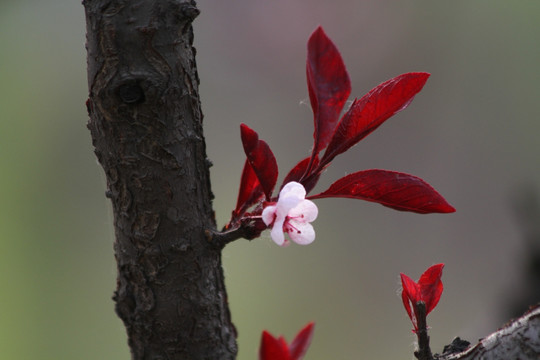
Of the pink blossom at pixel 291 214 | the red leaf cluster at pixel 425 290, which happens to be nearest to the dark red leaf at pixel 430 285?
the red leaf cluster at pixel 425 290

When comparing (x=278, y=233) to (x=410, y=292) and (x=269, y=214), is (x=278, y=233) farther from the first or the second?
(x=410, y=292)

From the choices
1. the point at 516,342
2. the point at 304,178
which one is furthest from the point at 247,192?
the point at 516,342

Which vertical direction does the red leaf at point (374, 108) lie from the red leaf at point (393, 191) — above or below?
above

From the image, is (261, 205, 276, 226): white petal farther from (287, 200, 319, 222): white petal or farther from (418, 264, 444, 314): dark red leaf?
(418, 264, 444, 314): dark red leaf

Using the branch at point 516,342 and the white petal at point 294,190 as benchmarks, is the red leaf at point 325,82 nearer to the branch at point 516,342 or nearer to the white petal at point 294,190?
the white petal at point 294,190

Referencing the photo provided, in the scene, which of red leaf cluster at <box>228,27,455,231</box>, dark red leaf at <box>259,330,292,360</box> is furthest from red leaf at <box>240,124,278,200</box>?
dark red leaf at <box>259,330,292,360</box>

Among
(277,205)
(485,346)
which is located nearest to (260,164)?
(277,205)

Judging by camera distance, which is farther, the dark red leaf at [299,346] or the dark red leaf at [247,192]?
the dark red leaf at [247,192]

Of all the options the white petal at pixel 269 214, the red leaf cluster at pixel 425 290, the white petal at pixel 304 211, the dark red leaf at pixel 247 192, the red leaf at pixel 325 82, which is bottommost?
the red leaf cluster at pixel 425 290
